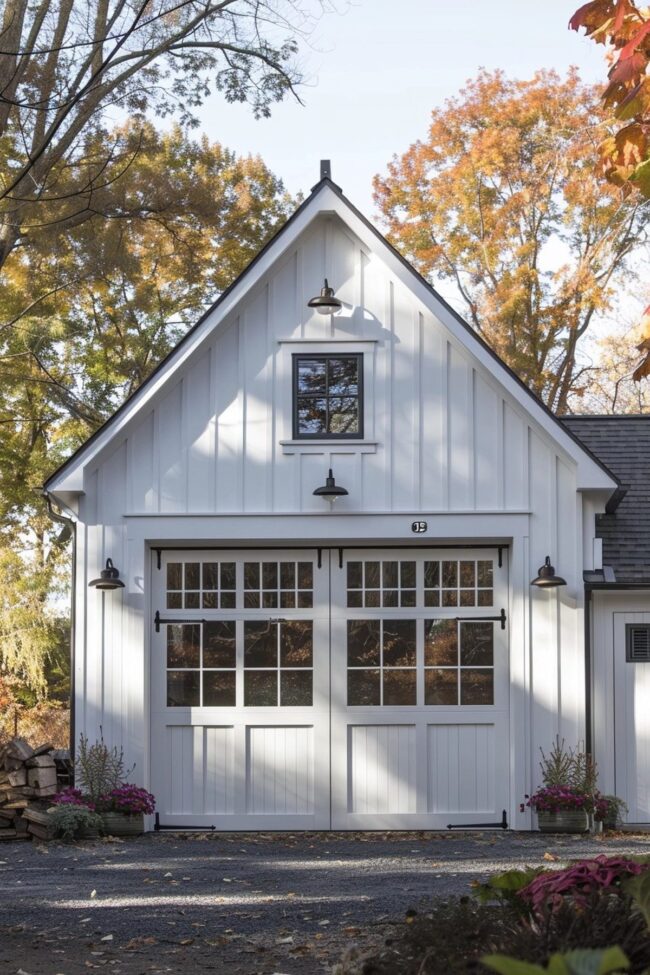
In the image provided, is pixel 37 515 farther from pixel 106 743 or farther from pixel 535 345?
pixel 106 743

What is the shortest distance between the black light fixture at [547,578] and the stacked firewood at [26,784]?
4741 millimetres

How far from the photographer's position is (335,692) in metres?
12.2

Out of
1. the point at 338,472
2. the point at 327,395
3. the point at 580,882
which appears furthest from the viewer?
the point at 327,395

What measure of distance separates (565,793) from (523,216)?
52.6 ft

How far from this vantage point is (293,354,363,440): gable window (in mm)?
12336

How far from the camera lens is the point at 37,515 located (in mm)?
24906

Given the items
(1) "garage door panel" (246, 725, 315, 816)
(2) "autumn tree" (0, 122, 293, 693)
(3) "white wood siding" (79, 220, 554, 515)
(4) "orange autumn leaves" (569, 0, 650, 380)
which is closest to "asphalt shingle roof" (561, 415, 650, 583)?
(3) "white wood siding" (79, 220, 554, 515)

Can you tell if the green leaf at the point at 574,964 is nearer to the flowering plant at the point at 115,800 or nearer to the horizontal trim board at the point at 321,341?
the flowering plant at the point at 115,800

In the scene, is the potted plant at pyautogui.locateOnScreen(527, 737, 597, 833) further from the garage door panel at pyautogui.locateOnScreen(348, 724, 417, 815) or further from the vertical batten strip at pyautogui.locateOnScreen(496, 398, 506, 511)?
the vertical batten strip at pyautogui.locateOnScreen(496, 398, 506, 511)

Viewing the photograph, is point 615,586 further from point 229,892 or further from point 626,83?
point 626,83

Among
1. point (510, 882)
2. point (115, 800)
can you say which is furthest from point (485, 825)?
point (510, 882)

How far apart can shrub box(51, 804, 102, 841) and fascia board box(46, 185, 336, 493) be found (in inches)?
115

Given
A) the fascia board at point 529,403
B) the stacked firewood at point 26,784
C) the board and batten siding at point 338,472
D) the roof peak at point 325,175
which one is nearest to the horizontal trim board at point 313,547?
the board and batten siding at point 338,472

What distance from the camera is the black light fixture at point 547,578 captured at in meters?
11.9
